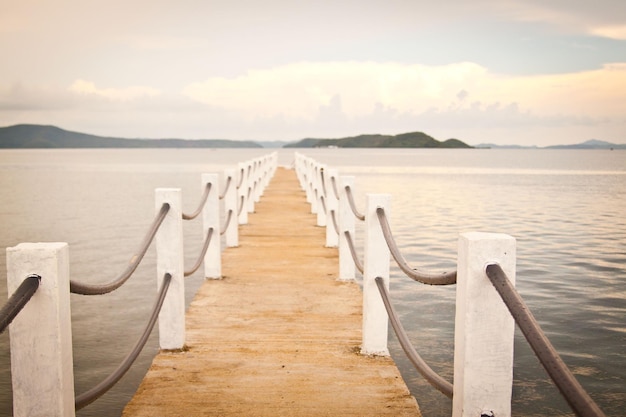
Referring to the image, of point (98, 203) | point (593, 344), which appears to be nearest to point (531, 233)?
point (593, 344)

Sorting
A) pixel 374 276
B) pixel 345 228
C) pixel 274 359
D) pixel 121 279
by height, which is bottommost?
pixel 274 359

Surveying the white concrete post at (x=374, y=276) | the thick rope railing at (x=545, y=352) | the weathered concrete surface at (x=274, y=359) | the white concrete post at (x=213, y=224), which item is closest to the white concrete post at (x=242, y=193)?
the weathered concrete surface at (x=274, y=359)

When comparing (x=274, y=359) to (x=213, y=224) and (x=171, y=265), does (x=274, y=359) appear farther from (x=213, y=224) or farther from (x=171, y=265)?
(x=213, y=224)

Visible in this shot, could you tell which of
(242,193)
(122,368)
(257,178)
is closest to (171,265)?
(122,368)

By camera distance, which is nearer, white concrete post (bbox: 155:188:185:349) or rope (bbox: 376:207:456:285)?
rope (bbox: 376:207:456:285)

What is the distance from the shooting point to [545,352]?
199 cm

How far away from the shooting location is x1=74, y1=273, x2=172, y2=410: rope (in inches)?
115

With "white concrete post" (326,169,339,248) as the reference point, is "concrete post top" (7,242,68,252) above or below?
above

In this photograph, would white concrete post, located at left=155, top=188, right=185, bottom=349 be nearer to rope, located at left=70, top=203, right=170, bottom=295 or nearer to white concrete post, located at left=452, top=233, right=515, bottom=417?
rope, located at left=70, top=203, right=170, bottom=295

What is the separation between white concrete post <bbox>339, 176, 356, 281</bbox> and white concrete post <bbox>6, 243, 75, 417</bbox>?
15.7 ft

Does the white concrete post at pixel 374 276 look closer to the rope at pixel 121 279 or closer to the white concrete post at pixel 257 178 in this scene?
the rope at pixel 121 279

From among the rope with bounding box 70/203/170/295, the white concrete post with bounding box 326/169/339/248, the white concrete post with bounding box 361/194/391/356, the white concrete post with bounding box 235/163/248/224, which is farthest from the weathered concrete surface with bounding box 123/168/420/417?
the white concrete post with bounding box 235/163/248/224

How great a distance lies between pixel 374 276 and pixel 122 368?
90.0 inches

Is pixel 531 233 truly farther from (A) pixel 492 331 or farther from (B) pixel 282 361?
(A) pixel 492 331
